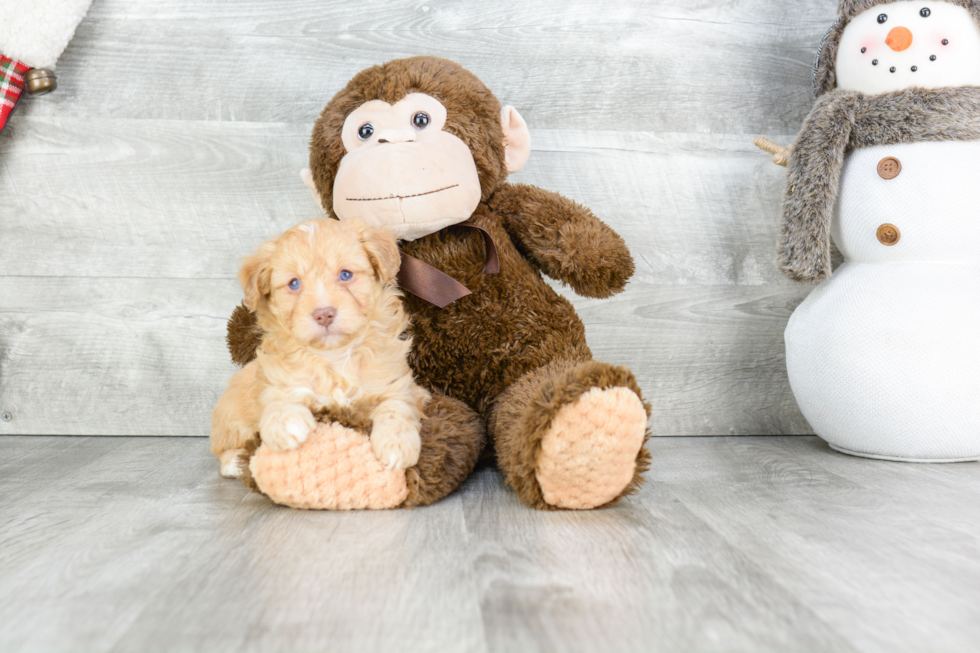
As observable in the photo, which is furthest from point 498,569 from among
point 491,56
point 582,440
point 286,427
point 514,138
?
point 491,56

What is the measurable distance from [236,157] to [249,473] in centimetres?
71

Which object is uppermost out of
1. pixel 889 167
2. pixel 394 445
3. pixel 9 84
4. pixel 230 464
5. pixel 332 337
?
pixel 9 84

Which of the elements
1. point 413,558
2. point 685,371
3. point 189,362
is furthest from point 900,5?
point 189,362

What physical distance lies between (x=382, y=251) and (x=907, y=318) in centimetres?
85

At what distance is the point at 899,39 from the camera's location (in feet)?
4.01

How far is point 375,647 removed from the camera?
1.98ft

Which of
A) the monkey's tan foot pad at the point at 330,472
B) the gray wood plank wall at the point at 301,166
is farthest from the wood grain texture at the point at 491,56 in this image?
the monkey's tan foot pad at the point at 330,472

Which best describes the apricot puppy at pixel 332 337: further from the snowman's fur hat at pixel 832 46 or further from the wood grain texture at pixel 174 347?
the snowman's fur hat at pixel 832 46

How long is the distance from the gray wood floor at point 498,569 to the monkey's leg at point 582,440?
0.12 feet

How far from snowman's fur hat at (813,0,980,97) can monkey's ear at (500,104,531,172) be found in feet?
1.90

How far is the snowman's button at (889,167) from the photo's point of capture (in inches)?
48.1

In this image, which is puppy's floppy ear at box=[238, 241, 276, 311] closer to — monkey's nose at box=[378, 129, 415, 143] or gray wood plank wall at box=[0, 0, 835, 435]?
monkey's nose at box=[378, 129, 415, 143]

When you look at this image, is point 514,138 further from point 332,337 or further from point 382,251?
point 332,337

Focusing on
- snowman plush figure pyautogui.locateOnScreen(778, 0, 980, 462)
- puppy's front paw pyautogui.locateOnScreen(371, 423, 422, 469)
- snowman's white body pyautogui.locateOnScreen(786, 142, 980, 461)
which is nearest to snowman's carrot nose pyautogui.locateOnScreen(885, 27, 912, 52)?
snowman plush figure pyautogui.locateOnScreen(778, 0, 980, 462)
